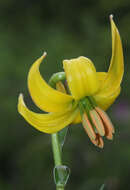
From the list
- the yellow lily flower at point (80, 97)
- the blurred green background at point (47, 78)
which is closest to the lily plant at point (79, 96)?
the yellow lily flower at point (80, 97)

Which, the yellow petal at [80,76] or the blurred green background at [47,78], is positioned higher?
the yellow petal at [80,76]

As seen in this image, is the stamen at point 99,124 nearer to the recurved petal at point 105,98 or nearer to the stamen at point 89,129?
the stamen at point 89,129

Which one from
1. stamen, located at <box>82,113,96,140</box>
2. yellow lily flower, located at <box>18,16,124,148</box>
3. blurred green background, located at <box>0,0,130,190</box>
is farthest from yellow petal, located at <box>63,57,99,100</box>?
blurred green background, located at <box>0,0,130,190</box>

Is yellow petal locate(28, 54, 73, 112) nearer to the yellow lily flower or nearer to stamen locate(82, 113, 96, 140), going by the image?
the yellow lily flower

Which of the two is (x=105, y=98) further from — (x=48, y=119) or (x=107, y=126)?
(x=48, y=119)

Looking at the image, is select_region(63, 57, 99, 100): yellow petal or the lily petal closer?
select_region(63, 57, 99, 100): yellow petal

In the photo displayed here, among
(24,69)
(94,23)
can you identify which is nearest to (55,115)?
(24,69)
